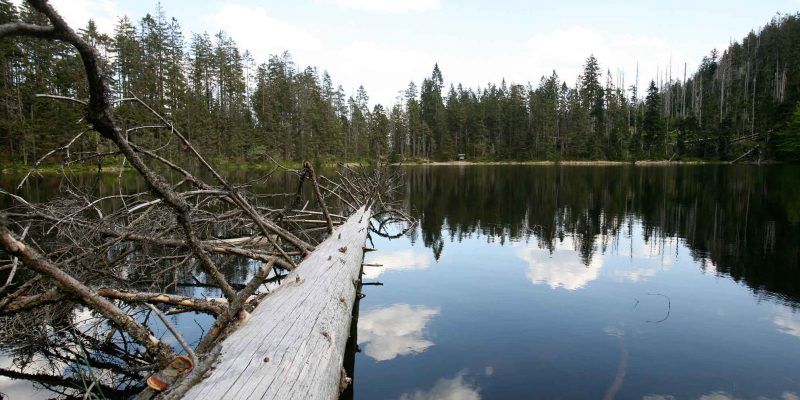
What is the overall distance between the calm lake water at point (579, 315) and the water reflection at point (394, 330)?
3 cm

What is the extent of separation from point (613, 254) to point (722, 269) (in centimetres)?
213

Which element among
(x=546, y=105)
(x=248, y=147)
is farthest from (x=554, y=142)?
(x=248, y=147)

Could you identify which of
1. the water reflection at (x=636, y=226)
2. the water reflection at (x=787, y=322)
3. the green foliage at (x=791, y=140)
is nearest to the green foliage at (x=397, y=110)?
the green foliage at (x=791, y=140)

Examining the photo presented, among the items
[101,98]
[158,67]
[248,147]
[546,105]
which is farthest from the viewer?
[546,105]

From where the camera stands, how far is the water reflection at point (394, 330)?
534cm

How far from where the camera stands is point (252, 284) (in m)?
3.29

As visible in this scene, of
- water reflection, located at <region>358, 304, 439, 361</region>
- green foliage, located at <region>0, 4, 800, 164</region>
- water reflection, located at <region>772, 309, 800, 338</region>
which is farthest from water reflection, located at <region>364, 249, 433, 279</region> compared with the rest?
green foliage, located at <region>0, 4, 800, 164</region>

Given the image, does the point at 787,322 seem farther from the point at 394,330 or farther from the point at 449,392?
the point at 394,330

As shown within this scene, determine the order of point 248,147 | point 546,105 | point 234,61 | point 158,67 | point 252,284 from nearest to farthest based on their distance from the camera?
point 252,284, point 158,67, point 248,147, point 234,61, point 546,105

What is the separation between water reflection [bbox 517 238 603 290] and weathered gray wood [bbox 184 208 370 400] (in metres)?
4.69

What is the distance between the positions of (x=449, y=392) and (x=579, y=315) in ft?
9.83

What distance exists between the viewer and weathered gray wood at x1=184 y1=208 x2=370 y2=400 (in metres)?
2.52

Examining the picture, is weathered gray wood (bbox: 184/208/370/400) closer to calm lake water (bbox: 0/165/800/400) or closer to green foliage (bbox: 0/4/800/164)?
calm lake water (bbox: 0/165/800/400)

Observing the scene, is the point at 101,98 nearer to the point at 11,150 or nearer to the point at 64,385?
the point at 64,385
